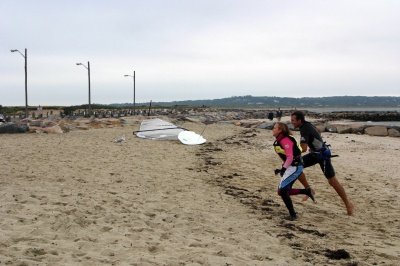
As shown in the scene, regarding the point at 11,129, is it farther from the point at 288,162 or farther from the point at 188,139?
the point at 288,162

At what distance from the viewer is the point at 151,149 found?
46.9 feet

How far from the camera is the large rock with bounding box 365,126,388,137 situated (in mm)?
26188

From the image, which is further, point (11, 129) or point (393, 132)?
point (393, 132)

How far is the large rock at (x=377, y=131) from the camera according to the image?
1031 inches

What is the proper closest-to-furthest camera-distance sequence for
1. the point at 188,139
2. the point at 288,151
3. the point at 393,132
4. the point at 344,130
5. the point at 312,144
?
the point at 288,151, the point at 312,144, the point at 188,139, the point at 393,132, the point at 344,130

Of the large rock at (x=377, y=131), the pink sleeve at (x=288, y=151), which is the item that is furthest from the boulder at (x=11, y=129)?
the large rock at (x=377, y=131)

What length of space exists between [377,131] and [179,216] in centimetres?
2382

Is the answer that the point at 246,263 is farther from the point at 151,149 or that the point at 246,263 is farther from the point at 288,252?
the point at 151,149

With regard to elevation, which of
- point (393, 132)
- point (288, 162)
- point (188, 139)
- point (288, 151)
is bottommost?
point (393, 132)

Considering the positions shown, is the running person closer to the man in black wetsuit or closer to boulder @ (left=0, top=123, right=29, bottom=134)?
the man in black wetsuit

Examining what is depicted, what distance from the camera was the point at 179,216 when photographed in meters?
5.93

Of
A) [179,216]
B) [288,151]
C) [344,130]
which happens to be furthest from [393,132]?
[179,216]

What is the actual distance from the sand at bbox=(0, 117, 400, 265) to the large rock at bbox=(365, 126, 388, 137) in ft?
52.8

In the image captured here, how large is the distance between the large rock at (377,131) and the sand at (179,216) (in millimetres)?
16105
